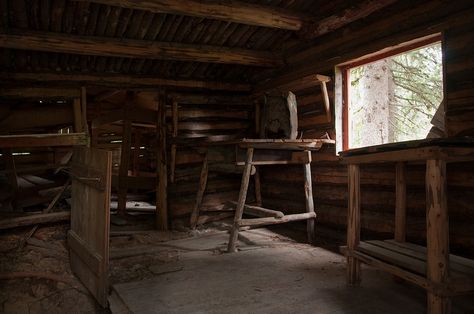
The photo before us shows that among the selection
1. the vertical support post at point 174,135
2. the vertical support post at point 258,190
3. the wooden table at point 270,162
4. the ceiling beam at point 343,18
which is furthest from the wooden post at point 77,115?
the ceiling beam at point 343,18

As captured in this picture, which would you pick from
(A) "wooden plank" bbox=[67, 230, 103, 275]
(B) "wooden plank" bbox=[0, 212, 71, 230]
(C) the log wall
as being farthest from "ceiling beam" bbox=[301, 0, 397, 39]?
(B) "wooden plank" bbox=[0, 212, 71, 230]

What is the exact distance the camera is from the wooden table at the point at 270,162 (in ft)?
15.9

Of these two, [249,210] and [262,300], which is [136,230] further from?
[262,300]

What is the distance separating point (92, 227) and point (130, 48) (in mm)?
3092

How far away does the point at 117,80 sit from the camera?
6.29 metres

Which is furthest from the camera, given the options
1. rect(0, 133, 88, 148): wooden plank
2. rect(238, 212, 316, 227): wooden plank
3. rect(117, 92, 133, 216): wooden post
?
rect(117, 92, 133, 216): wooden post

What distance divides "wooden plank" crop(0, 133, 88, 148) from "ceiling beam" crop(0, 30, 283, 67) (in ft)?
4.51

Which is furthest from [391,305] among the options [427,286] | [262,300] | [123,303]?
[123,303]

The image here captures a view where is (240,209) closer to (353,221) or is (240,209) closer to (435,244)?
(353,221)

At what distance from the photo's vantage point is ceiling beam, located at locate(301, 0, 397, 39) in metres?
4.64

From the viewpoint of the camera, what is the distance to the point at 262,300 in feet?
10.6

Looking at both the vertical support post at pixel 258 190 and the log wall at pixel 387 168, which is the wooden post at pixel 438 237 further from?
the vertical support post at pixel 258 190

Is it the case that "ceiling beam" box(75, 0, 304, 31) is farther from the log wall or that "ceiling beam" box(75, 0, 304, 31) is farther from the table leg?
the table leg

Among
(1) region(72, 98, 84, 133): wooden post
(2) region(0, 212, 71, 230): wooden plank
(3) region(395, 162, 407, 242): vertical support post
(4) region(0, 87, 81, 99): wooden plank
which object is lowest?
(2) region(0, 212, 71, 230): wooden plank
